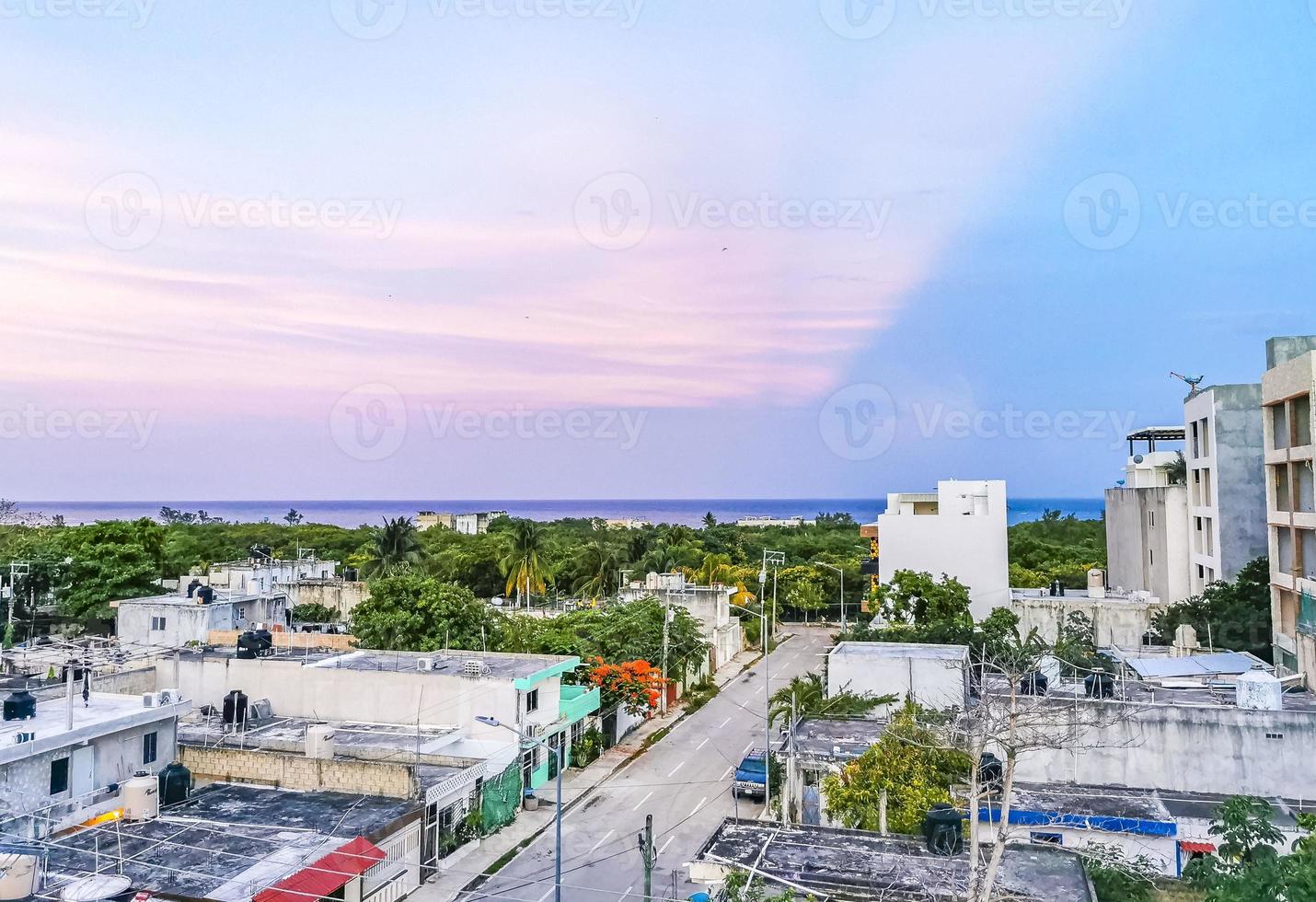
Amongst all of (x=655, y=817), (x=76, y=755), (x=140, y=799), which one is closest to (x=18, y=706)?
(x=76, y=755)

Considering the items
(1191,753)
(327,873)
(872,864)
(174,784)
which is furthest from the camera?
(1191,753)

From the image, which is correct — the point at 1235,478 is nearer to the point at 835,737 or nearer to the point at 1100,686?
the point at 1100,686

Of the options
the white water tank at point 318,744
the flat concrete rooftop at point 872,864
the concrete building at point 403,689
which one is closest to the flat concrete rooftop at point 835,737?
the concrete building at point 403,689

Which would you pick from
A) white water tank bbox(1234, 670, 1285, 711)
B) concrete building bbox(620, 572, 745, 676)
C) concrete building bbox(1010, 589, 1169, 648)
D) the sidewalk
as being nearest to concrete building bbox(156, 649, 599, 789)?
the sidewalk

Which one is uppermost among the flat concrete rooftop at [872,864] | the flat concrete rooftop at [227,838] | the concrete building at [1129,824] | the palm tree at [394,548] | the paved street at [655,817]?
the palm tree at [394,548]

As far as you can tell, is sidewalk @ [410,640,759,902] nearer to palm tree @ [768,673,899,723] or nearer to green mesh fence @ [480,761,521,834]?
green mesh fence @ [480,761,521,834]

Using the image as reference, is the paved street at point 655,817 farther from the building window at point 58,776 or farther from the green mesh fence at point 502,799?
the building window at point 58,776
